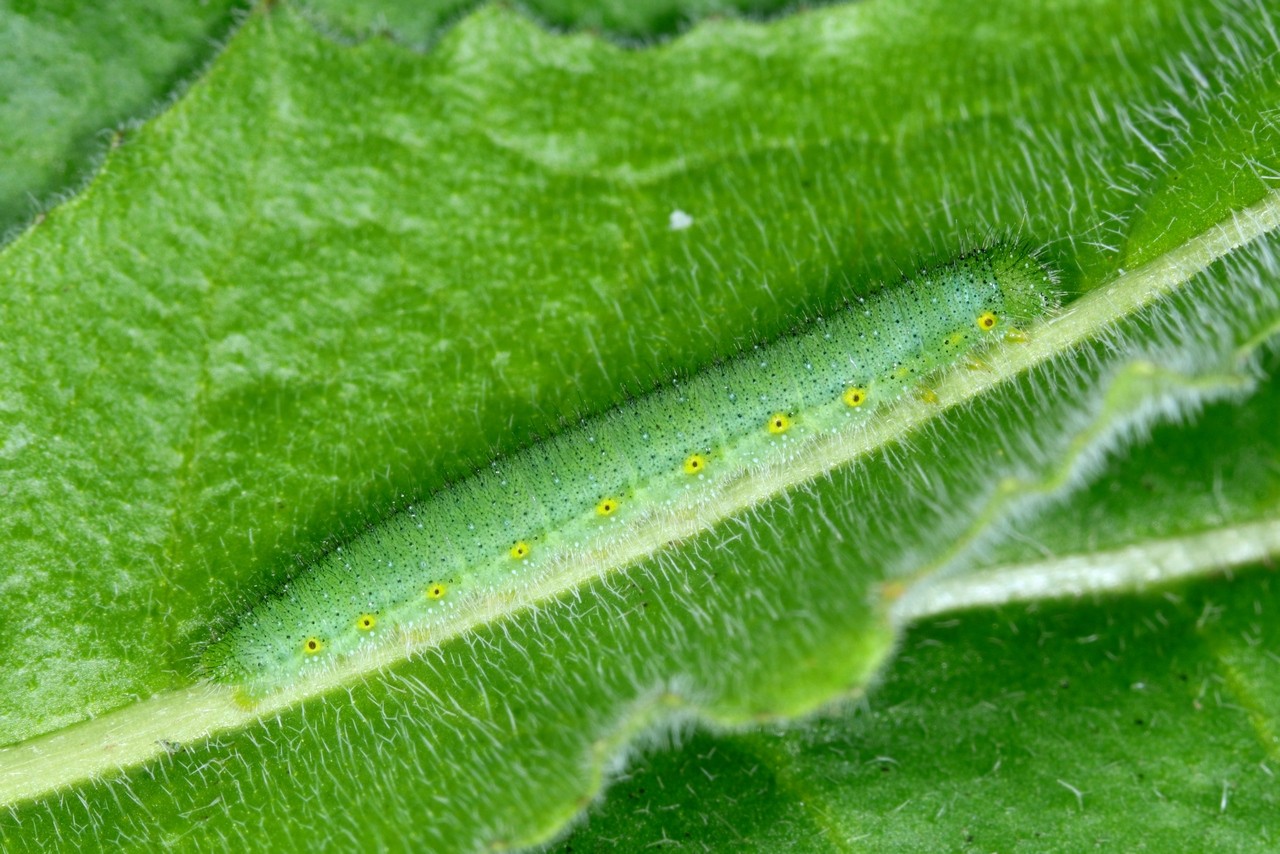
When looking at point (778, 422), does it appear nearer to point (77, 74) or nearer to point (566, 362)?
point (566, 362)

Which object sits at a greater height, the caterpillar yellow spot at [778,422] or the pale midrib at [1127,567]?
the caterpillar yellow spot at [778,422]

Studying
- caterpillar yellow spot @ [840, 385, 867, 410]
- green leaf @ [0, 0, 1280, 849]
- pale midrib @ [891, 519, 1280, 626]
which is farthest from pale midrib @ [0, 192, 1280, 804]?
pale midrib @ [891, 519, 1280, 626]

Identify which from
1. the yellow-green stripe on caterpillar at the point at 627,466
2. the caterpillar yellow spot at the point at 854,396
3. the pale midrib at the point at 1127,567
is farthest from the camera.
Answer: the pale midrib at the point at 1127,567

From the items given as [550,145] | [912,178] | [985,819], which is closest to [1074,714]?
[985,819]

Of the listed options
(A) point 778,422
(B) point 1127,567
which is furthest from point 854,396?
(B) point 1127,567

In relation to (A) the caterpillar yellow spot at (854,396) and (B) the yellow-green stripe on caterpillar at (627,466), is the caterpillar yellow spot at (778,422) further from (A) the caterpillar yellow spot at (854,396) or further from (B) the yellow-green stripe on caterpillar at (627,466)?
(A) the caterpillar yellow spot at (854,396)

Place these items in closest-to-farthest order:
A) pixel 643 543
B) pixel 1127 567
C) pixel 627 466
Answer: pixel 627 466 < pixel 643 543 < pixel 1127 567

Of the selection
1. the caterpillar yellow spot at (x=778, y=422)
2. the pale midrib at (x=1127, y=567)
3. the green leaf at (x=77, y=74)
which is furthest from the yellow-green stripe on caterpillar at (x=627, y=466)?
the green leaf at (x=77, y=74)

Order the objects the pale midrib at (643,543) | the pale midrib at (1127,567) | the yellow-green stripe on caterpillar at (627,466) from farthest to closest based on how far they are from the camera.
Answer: the pale midrib at (1127,567)
the yellow-green stripe on caterpillar at (627,466)
the pale midrib at (643,543)
